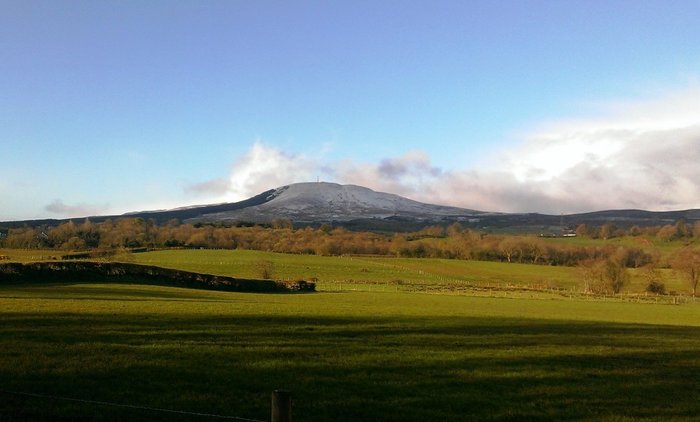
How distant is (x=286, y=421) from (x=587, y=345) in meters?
24.4

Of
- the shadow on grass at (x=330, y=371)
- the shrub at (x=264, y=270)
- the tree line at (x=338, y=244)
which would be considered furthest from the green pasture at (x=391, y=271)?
the shadow on grass at (x=330, y=371)

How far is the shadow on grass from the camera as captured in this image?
14180 millimetres

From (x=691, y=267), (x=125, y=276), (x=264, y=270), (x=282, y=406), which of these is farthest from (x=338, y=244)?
(x=282, y=406)

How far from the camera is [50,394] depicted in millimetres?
13758

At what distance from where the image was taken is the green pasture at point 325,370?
46.1ft

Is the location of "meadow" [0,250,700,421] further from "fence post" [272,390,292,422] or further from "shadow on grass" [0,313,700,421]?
"fence post" [272,390,292,422]

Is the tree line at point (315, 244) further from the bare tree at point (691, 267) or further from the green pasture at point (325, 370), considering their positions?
the green pasture at point (325, 370)

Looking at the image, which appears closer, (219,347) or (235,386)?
(235,386)

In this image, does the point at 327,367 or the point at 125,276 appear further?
the point at 125,276

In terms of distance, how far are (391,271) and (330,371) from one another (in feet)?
335

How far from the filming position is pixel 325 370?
1830cm

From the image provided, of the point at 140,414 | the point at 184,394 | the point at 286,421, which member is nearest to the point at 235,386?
the point at 184,394

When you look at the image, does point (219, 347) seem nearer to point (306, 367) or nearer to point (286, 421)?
point (306, 367)

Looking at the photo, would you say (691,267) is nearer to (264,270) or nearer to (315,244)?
(264,270)
